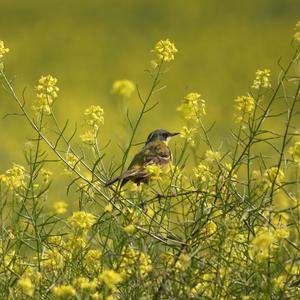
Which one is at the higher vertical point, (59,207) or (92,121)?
(92,121)

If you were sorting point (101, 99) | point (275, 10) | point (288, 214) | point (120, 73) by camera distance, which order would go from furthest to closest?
point (275, 10) < point (120, 73) < point (101, 99) < point (288, 214)

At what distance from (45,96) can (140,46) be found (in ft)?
48.0

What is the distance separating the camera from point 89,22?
19.4 meters

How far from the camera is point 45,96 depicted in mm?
3816

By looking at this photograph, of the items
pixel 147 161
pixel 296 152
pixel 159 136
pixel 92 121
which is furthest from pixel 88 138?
pixel 159 136

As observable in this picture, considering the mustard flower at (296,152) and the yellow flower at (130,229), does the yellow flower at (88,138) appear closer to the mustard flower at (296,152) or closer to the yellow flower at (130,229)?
the mustard flower at (296,152)

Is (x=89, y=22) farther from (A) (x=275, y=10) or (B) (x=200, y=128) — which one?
(B) (x=200, y=128)

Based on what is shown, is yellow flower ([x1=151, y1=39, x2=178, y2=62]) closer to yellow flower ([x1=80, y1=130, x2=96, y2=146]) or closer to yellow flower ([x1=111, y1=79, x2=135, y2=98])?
yellow flower ([x1=80, y1=130, x2=96, y2=146])

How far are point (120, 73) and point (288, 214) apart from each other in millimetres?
13660

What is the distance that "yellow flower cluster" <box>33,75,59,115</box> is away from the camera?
3.78 metres

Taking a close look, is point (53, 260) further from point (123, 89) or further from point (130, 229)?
point (123, 89)

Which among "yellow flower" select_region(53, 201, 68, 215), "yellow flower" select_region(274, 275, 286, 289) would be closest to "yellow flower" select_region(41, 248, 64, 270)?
"yellow flower" select_region(53, 201, 68, 215)

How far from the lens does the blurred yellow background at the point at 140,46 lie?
15.5 m

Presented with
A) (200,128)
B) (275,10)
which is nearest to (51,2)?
(275,10)
